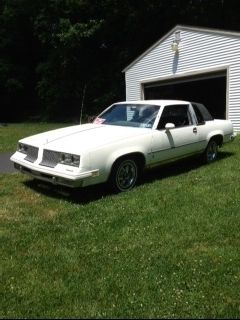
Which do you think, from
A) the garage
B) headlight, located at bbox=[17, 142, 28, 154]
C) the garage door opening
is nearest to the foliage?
the garage door opening

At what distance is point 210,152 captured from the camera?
32.5 ft

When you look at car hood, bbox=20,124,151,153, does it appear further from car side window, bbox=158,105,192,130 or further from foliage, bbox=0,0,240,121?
foliage, bbox=0,0,240,121

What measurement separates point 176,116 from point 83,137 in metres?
2.30

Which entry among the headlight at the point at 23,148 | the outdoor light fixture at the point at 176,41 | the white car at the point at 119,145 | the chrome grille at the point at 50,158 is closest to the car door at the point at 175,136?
the white car at the point at 119,145

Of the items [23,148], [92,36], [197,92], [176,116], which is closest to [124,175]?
[23,148]

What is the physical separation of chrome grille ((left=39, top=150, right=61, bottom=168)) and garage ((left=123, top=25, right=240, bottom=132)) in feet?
34.1

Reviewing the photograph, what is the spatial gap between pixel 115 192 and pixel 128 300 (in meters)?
3.58

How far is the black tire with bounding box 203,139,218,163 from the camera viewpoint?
9742mm

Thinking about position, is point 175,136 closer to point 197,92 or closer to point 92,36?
point 197,92

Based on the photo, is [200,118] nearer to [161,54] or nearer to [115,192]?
[115,192]

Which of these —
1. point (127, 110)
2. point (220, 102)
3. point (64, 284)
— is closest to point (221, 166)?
point (127, 110)

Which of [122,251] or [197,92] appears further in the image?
[197,92]

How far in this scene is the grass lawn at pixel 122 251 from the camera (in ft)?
12.7

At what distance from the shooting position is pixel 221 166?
9375 millimetres
